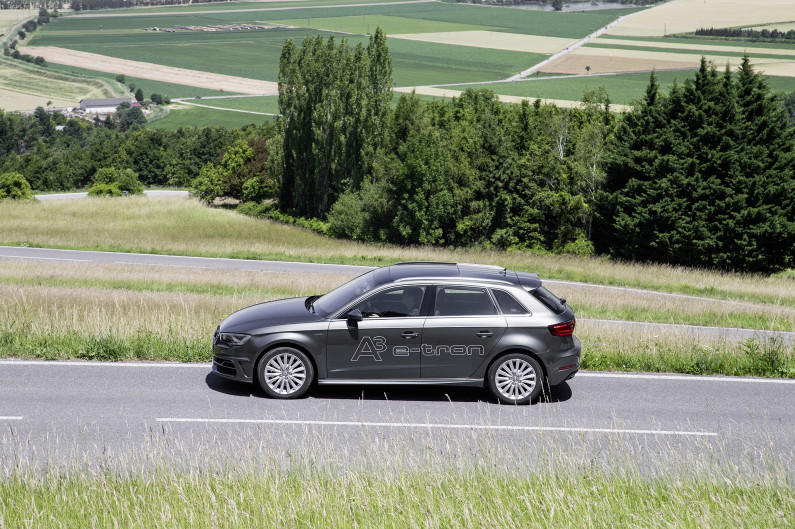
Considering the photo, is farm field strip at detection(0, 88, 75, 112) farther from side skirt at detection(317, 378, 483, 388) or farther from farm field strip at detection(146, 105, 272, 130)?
side skirt at detection(317, 378, 483, 388)

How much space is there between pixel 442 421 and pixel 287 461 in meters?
2.42

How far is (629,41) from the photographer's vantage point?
138m

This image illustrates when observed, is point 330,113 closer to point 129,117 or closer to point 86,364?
point 86,364

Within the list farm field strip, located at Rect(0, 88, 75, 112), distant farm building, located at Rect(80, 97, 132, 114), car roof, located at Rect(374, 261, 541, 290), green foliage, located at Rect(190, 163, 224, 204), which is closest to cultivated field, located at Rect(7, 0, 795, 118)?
distant farm building, located at Rect(80, 97, 132, 114)

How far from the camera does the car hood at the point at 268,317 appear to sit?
9.40 metres

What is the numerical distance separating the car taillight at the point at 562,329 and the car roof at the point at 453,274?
1.97ft

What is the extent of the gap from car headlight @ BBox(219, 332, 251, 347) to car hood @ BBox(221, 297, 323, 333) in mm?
65

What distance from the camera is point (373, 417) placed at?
28.5 ft

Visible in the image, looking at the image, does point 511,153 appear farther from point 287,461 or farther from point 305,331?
point 287,461

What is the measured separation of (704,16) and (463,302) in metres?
157

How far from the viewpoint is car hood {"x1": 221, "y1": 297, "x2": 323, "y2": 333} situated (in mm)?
9398

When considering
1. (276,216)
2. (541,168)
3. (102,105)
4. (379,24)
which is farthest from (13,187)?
(379,24)

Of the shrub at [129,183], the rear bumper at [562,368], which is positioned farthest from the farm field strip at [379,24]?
the rear bumper at [562,368]

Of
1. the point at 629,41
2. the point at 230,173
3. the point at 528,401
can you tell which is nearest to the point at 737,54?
the point at 629,41
